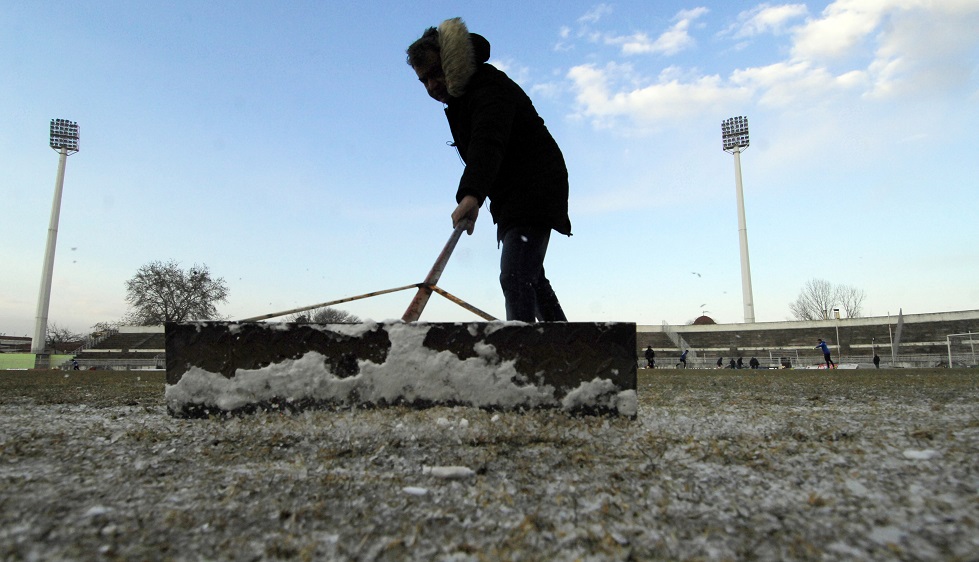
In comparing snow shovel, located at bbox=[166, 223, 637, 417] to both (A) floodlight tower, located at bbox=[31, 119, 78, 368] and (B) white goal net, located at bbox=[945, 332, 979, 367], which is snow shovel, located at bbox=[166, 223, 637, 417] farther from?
(A) floodlight tower, located at bbox=[31, 119, 78, 368]

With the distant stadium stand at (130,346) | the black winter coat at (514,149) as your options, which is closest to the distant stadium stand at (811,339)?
the black winter coat at (514,149)

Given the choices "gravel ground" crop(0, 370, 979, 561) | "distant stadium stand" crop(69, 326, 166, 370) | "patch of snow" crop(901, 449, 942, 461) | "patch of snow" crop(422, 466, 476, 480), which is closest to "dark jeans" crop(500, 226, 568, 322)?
"gravel ground" crop(0, 370, 979, 561)

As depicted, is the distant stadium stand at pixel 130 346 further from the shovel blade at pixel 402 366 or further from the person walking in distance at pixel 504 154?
the person walking in distance at pixel 504 154

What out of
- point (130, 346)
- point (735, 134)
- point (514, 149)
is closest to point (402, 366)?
point (514, 149)

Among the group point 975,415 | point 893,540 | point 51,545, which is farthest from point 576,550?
point 975,415

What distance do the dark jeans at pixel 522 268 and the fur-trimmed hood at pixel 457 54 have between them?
781mm

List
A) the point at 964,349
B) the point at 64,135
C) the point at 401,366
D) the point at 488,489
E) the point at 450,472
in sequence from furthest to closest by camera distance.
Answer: the point at 64,135
the point at 964,349
the point at 401,366
the point at 450,472
the point at 488,489

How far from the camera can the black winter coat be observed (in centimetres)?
255

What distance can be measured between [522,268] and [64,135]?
59.0 m

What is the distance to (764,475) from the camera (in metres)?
1.21

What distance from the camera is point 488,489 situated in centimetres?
117

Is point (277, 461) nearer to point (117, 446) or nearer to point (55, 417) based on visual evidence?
point (117, 446)

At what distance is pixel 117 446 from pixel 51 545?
897 mm

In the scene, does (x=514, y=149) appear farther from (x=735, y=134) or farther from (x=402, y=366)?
(x=735, y=134)
